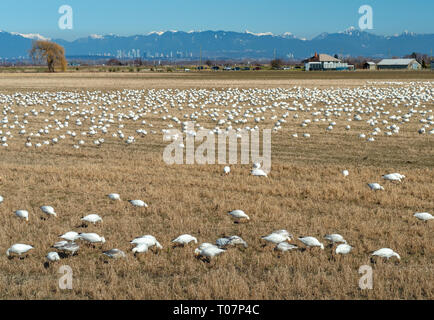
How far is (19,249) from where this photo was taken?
6.88 meters

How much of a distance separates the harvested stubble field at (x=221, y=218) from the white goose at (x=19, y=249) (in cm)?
15

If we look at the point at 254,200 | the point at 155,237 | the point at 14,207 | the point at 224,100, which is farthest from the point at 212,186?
the point at 224,100

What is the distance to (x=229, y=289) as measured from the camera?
234 inches

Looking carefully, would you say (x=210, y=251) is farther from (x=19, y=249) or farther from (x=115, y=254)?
(x=19, y=249)

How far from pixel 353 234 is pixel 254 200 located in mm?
2492

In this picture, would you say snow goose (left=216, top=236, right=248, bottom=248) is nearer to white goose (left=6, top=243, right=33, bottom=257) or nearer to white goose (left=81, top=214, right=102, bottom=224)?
white goose (left=81, top=214, right=102, bottom=224)

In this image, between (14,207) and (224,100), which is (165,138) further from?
(224,100)

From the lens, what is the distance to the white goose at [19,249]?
6867 mm

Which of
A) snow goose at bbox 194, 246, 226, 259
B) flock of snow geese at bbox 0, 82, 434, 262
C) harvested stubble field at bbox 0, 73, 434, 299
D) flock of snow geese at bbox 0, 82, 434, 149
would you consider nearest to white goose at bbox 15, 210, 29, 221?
flock of snow geese at bbox 0, 82, 434, 262

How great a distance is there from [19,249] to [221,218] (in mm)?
3522

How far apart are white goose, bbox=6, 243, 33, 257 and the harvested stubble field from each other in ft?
0.48

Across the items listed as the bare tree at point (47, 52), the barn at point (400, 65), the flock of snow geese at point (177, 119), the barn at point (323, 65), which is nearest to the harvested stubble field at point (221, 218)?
the flock of snow geese at point (177, 119)

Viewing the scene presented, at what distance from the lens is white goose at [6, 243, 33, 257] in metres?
6.87

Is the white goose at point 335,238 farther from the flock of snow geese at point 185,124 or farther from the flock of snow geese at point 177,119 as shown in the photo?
the flock of snow geese at point 177,119
